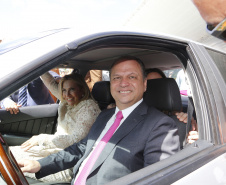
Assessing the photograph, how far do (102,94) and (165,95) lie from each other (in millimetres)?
969

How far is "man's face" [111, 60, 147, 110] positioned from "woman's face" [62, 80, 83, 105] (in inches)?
31.2

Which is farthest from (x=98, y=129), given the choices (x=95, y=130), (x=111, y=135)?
(x=111, y=135)

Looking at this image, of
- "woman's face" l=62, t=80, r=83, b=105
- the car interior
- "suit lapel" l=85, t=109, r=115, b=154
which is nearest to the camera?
the car interior

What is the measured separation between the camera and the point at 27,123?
311 centimetres

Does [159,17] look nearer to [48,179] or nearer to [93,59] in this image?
[93,59]

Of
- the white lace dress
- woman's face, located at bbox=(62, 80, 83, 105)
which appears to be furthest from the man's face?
woman's face, located at bbox=(62, 80, 83, 105)

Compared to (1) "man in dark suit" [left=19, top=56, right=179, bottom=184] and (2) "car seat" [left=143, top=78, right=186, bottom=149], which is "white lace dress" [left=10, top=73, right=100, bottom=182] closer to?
(1) "man in dark suit" [left=19, top=56, right=179, bottom=184]

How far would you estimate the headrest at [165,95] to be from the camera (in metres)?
1.94

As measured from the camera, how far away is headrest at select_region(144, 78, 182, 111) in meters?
1.94

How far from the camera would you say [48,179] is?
202cm

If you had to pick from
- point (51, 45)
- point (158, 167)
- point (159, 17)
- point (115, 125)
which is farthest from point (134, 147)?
point (159, 17)

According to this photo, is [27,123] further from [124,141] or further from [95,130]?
[124,141]

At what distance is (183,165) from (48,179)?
4.67 feet

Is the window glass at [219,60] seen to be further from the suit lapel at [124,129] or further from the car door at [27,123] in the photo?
the car door at [27,123]
